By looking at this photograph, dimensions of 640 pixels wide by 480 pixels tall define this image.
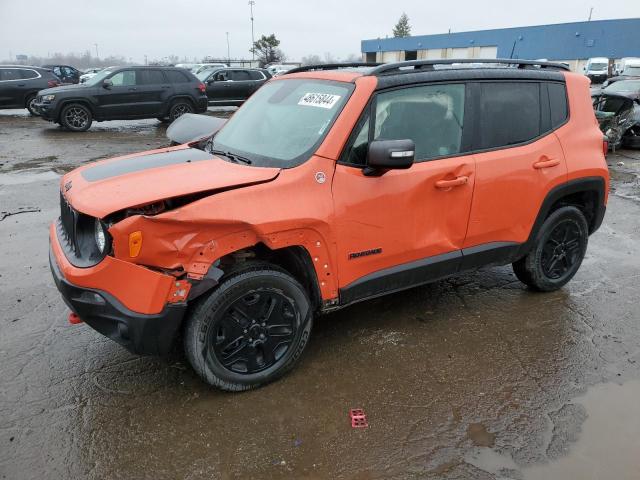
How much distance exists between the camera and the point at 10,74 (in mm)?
16188

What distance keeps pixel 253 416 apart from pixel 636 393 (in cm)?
232

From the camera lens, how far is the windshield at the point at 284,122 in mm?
3148

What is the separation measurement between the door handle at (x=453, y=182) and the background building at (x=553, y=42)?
43.1 metres

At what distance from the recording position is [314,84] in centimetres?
352

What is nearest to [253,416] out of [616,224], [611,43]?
[616,224]

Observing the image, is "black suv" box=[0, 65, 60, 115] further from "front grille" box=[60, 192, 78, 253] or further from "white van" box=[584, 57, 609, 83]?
"white van" box=[584, 57, 609, 83]

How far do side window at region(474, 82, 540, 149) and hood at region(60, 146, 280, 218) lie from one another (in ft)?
5.38

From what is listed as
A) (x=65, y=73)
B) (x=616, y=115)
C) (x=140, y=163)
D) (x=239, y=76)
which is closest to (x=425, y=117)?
(x=140, y=163)

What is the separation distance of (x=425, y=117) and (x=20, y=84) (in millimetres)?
16842

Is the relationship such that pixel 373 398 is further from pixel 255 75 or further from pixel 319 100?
pixel 255 75

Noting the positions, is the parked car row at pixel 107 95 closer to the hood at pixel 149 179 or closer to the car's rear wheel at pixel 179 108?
the car's rear wheel at pixel 179 108

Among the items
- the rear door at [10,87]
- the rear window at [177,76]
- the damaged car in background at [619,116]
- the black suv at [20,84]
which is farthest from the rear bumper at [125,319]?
the rear door at [10,87]

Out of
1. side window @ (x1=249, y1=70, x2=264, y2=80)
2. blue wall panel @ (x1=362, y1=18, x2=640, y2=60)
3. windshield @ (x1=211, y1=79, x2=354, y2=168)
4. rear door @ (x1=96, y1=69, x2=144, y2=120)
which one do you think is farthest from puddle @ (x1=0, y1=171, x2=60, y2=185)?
blue wall panel @ (x1=362, y1=18, x2=640, y2=60)

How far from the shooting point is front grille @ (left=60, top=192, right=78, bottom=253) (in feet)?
9.57
